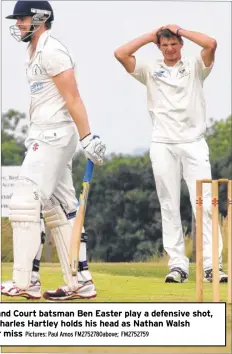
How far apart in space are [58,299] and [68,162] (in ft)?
3.32

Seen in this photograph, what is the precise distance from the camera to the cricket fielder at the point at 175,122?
471 inches

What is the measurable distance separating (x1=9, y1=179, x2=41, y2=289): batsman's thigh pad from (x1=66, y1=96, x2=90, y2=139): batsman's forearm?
551 mm

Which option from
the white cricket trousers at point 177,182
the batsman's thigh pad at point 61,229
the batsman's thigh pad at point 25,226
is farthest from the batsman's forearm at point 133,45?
the batsman's thigh pad at point 25,226

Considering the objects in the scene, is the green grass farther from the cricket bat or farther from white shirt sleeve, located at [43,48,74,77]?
white shirt sleeve, located at [43,48,74,77]

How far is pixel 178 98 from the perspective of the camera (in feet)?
39.3

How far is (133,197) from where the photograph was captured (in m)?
22.0

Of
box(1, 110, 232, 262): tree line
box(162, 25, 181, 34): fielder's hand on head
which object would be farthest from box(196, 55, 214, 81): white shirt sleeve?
box(1, 110, 232, 262): tree line

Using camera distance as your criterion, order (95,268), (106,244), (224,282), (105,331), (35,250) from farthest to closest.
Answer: (106,244)
(95,268)
(224,282)
(35,250)
(105,331)

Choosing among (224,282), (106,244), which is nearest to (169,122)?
(224,282)

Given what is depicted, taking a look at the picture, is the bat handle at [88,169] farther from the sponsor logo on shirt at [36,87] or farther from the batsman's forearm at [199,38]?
the batsman's forearm at [199,38]

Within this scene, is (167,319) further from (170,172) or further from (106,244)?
(106,244)

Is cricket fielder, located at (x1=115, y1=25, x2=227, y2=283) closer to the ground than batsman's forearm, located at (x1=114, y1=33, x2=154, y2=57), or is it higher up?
closer to the ground

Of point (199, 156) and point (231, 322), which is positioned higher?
point (199, 156)

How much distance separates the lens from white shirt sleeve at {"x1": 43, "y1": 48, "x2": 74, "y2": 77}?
9961mm
